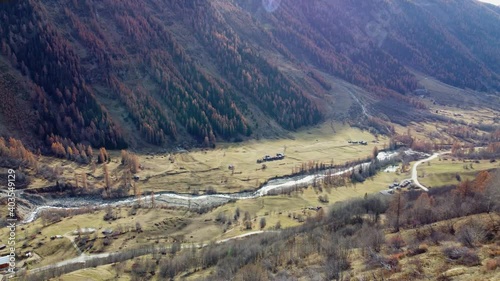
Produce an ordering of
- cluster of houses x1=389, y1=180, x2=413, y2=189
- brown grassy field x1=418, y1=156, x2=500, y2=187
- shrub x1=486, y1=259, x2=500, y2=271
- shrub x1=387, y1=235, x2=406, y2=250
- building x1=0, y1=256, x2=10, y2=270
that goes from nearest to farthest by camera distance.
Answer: shrub x1=486, y1=259, x2=500, y2=271 → shrub x1=387, y1=235, x2=406, y2=250 → building x1=0, y1=256, x2=10, y2=270 → cluster of houses x1=389, y1=180, x2=413, y2=189 → brown grassy field x1=418, y1=156, x2=500, y2=187

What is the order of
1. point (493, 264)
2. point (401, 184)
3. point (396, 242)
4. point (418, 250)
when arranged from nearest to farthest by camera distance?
point (493, 264)
point (418, 250)
point (396, 242)
point (401, 184)

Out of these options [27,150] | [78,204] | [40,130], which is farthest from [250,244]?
[40,130]

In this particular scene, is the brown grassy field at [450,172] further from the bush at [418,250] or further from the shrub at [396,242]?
the bush at [418,250]

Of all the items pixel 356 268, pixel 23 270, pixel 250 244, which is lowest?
pixel 23 270

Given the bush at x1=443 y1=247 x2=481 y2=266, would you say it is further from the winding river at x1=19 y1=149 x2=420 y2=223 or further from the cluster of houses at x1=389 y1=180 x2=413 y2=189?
the cluster of houses at x1=389 y1=180 x2=413 y2=189

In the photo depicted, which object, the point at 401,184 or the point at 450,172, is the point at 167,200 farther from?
the point at 450,172

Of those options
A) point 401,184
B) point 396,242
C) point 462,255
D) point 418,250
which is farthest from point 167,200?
point 462,255

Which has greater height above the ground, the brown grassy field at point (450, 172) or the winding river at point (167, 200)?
the brown grassy field at point (450, 172)

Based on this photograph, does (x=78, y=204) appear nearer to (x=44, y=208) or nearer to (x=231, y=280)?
(x=44, y=208)

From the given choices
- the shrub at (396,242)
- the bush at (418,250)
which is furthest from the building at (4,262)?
the bush at (418,250)

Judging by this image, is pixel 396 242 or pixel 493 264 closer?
pixel 493 264

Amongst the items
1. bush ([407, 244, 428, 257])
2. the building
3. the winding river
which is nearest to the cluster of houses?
the winding river
